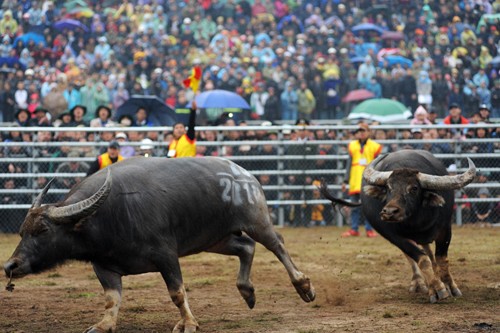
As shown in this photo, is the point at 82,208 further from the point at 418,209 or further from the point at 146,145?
the point at 146,145

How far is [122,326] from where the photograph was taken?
828 centimetres

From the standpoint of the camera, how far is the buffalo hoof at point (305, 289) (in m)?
8.69

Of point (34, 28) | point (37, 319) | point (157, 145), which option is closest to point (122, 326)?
point (37, 319)

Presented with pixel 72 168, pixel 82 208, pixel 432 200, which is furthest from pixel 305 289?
pixel 72 168

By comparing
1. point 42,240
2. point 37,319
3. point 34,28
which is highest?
point 34,28

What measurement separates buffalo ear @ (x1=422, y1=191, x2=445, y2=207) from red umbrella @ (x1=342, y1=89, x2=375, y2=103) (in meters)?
13.8

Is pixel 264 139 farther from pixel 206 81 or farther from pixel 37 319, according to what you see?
pixel 37 319

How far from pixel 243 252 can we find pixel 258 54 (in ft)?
54.3

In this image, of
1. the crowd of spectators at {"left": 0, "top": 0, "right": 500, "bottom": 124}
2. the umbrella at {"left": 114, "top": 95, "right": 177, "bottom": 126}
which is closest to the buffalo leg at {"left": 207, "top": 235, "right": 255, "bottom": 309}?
the umbrella at {"left": 114, "top": 95, "right": 177, "bottom": 126}

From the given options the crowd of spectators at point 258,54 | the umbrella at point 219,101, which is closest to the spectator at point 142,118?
the umbrella at point 219,101

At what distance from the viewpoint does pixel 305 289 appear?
8.73m

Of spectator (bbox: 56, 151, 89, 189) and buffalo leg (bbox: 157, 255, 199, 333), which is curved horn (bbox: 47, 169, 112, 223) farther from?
spectator (bbox: 56, 151, 89, 189)

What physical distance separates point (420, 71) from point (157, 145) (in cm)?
927

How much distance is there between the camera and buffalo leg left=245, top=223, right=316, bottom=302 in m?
8.69
